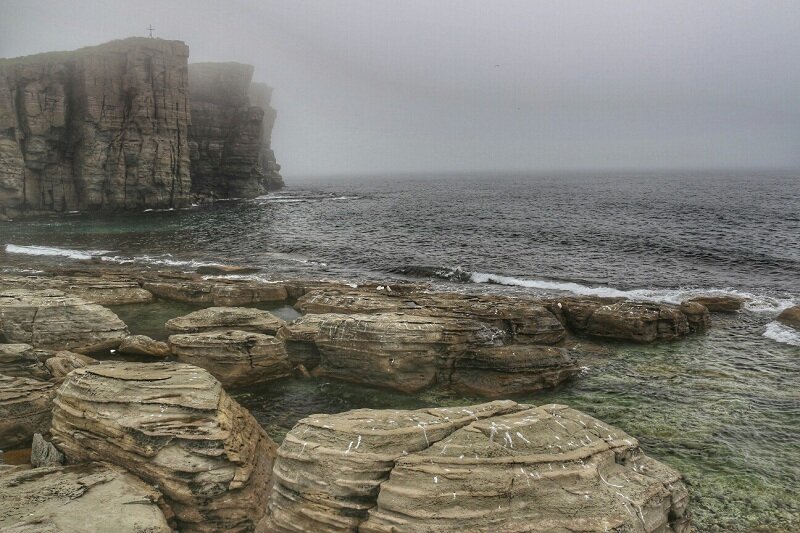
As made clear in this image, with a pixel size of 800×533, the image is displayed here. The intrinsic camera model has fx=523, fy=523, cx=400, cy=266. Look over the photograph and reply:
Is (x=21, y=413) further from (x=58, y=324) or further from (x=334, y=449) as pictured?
(x=334, y=449)

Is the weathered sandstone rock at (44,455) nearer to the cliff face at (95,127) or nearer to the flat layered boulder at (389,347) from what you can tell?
the flat layered boulder at (389,347)

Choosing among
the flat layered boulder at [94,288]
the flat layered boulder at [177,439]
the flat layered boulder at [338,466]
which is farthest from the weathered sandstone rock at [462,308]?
the flat layered boulder at [177,439]

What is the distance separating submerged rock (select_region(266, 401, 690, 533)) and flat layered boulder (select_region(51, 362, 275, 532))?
138 cm

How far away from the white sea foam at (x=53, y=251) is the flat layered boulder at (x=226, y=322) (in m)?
30.1

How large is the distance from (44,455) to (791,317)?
113 ft

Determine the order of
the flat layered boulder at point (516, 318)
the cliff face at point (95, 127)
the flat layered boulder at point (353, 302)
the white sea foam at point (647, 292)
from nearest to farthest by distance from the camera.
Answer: the flat layered boulder at point (516, 318), the flat layered boulder at point (353, 302), the white sea foam at point (647, 292), the cliff face at point (95, 127)

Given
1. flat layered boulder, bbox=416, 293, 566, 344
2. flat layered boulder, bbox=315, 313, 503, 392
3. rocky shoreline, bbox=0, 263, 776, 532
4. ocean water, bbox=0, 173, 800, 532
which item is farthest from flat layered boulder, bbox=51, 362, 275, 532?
flat layered boulder, bbox=416, 293, 566, 344

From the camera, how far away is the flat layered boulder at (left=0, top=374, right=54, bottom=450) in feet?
49.7

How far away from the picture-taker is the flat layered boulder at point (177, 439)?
475 inches

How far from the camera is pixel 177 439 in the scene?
490 inches

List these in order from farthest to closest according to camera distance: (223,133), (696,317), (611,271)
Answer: (223,133)
(611,271)
(696,317)

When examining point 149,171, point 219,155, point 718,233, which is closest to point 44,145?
point 149,171

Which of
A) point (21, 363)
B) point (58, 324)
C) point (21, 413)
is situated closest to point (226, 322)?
point (58, 324)

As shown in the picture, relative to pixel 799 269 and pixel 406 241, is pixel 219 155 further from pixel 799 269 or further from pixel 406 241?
pixel 799 269
